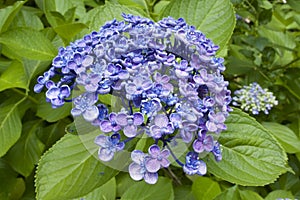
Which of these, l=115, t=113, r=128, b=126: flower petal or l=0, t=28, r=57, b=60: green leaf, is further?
l=0, t=28, r=57, b=60: green leaf

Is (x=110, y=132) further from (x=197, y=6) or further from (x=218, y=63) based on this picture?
(x=197, y=6)

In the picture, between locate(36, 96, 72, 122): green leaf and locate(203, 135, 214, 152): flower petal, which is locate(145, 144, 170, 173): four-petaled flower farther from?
locate(36, 96, 72, 122): green leaf

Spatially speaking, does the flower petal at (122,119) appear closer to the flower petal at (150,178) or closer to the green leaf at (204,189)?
the flower petal at (150,178)

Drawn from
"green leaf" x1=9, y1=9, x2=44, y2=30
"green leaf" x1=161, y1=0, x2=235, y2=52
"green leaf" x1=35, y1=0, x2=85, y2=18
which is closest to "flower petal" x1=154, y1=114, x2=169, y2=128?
"green leaf" x1=161, y1=0, x2=235, y2=52

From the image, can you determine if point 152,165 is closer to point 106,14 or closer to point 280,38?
point 106,14

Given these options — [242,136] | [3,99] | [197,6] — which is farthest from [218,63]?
[3,99]

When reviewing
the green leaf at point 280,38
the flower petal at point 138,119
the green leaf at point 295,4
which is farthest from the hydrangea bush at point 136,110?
the green leaf at point 280,38

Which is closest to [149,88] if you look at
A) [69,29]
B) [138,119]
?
[138,119]

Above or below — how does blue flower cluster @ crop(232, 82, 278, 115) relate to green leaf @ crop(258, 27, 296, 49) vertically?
above
